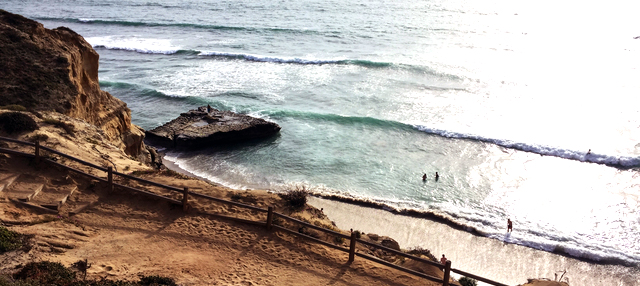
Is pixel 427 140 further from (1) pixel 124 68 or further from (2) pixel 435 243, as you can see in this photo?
(1) pixel 124 68

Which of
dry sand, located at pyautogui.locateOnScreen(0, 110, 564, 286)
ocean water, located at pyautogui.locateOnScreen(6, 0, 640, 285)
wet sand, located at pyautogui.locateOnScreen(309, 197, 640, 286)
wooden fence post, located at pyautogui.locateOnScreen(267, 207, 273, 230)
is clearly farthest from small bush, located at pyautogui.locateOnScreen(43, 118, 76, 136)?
wet sand, located at pyautogui.locateOnScreen(309, 197, 640, 286)

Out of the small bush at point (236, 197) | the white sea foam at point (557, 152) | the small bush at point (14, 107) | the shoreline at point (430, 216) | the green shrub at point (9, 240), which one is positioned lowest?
the shoreline at point (430, 216)

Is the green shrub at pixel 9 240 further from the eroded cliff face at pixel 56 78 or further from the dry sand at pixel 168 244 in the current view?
the eroded cliff face at pixel 56 78

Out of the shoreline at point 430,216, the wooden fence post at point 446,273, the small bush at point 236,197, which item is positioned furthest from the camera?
the shoreline at point 430,216

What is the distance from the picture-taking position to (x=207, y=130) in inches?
1107

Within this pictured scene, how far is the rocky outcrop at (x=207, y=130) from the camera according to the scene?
27.4 m

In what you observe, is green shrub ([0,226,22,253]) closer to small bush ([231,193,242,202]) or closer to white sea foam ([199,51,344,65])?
small bush ([231,193,242,202])

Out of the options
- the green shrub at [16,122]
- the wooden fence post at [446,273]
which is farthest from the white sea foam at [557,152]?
the green shrub at [16,122]

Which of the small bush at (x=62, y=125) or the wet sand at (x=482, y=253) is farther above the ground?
the small bush at (x=62, y=125)

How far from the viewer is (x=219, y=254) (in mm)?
11578

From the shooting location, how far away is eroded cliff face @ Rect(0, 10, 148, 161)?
675 inches

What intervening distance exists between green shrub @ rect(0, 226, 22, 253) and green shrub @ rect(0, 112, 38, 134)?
225 inches

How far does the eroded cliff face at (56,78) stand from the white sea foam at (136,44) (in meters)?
33.1

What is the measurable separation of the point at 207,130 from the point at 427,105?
16.9 m
